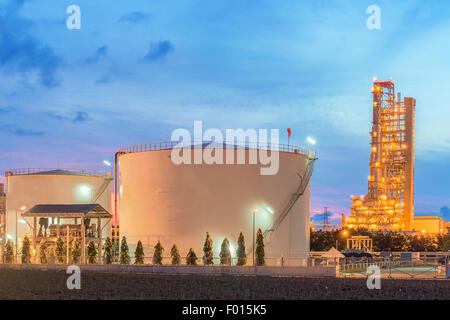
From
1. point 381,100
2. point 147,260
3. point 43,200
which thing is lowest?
point 147,260

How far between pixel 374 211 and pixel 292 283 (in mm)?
85737

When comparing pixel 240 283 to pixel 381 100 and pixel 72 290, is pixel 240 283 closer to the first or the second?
pixel 72 290

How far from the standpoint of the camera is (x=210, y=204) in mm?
53594

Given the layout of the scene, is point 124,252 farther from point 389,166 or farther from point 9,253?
point 389,166

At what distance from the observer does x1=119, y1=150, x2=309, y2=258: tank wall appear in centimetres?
5341

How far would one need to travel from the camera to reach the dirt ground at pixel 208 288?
30011mm

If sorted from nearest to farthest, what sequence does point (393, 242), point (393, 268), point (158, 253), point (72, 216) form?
point (158, 253), point (72, 216), point (393, 268), point (393, 242)

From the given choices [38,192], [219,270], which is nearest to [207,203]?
[219,270]

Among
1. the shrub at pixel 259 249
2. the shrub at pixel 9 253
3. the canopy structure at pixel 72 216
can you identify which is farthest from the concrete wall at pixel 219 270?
the shrub at pixel 9 253

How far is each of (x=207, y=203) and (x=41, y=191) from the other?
2393 cm

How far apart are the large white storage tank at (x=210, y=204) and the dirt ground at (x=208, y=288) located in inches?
470
